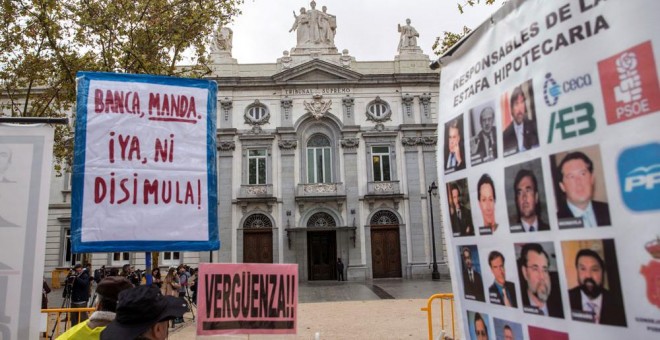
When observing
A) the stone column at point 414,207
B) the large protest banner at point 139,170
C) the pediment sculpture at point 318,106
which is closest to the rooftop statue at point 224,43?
the pediment sculpture at point 318,106

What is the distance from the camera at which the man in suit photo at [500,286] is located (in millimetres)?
2131

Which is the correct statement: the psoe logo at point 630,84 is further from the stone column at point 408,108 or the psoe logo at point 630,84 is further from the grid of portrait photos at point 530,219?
the stone column at point 408,108

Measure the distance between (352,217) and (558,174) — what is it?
24.7m

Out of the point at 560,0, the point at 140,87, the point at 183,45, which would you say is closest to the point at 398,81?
the point at 183,45

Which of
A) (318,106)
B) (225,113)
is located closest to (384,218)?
(318,106)

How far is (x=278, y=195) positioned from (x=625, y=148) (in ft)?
83.4

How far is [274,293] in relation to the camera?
438cm

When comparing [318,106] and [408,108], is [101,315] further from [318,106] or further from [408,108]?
[408,108]

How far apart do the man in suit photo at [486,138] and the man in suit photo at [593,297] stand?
645mm

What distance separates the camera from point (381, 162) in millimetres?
27531

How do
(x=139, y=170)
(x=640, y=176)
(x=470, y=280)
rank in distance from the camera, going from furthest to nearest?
(x=139, y=170) → (x=470, y=280) → (x=640, y=176)

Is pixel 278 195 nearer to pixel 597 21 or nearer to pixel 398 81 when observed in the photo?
pixel 398 81

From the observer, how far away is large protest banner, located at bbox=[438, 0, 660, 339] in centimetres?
161

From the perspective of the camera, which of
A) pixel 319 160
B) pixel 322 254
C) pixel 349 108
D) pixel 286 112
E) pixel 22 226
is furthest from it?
pixel 349 108
